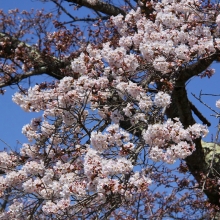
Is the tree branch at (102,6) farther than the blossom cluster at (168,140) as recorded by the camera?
Yes

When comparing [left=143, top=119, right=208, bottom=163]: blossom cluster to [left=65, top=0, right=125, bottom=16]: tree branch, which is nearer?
[left=143, top=119, right=208, bottom=163]: blossom cluster

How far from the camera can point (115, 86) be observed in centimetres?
445

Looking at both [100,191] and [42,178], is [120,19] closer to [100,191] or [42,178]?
[42,178]

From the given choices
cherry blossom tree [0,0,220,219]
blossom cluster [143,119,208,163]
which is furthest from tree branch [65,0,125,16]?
blossom cluster [143,119,208,163]

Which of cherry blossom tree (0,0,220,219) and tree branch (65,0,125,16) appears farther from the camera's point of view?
tree branch (65,0,125,16)

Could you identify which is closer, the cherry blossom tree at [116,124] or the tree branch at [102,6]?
the cherry blossom tree at [116,124]

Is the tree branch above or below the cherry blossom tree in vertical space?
above

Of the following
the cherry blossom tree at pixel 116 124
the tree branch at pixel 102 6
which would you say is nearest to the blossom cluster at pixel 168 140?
the cherry blossom tree at pixel 116 124

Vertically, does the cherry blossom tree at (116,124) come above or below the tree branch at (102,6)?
below

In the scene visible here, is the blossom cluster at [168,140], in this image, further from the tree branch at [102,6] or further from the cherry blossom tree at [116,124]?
the tree branch at [102,6]

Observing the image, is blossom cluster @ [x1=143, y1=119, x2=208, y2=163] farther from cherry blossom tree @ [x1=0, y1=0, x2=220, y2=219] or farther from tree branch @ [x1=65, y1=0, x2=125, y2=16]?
tree branch @ [x1=65, y1=0, x2=125, y2=16]

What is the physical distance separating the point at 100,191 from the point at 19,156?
148 cm

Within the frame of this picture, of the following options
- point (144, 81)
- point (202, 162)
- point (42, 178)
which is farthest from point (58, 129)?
point (202, 162)

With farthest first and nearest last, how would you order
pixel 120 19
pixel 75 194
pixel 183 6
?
pixel 120 19
pixel 183 6
pixel 75 194
